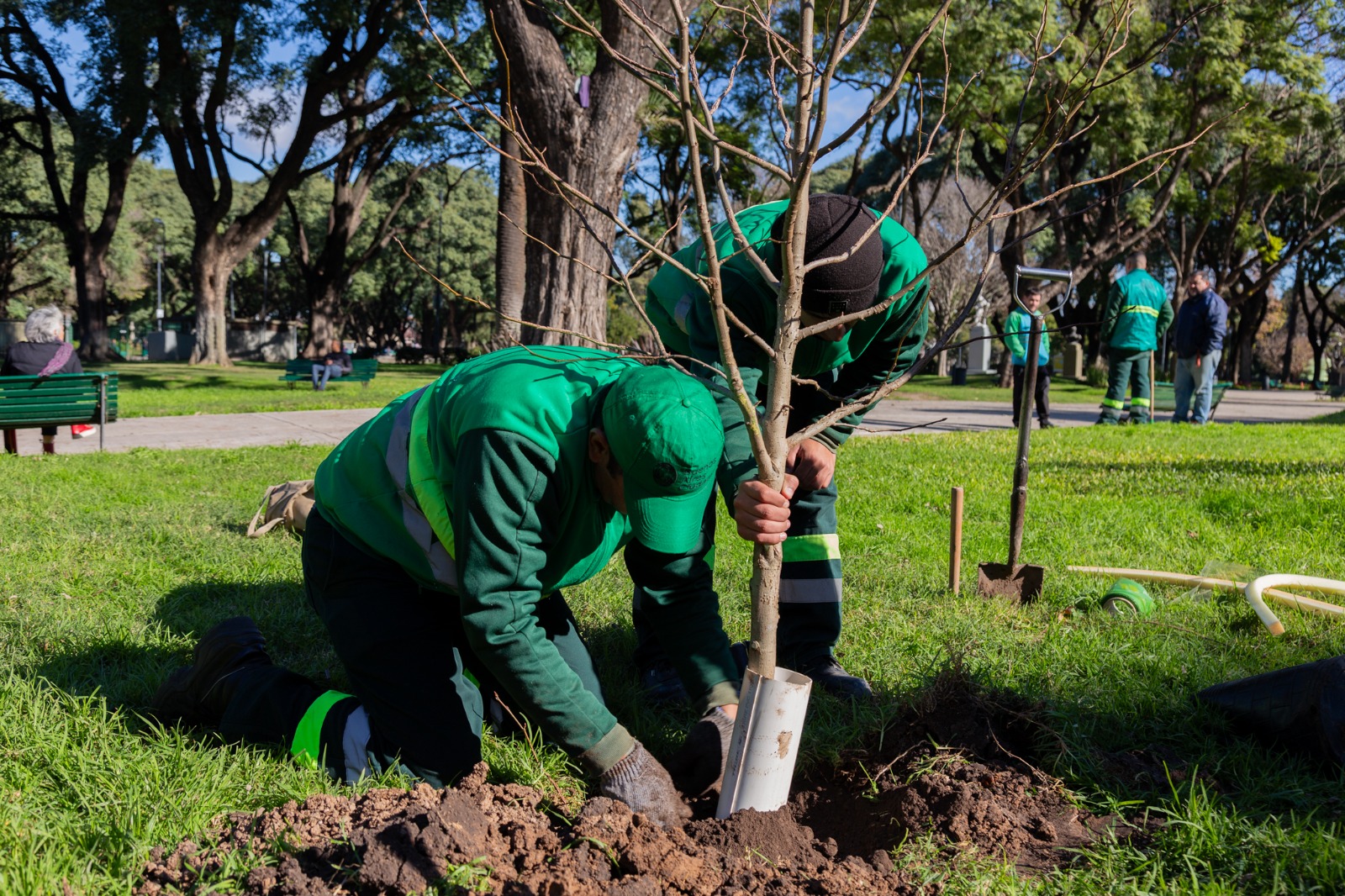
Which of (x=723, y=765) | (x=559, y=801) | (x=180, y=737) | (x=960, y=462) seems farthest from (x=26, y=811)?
(x=960, y=462)

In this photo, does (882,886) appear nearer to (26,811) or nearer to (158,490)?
(26,811)

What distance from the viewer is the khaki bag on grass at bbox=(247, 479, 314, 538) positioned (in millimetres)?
5199

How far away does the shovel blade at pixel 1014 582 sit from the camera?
412 centimetres

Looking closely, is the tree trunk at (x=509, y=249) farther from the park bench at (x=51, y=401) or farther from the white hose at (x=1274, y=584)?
the white hose at (x=1274, y=584)

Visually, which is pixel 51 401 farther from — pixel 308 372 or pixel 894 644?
pixel 308 372

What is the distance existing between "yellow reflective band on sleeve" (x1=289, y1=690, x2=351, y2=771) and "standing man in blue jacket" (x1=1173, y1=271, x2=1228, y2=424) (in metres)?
11.2

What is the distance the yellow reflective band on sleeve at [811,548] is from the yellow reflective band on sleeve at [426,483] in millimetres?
1443

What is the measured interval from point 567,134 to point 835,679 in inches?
256

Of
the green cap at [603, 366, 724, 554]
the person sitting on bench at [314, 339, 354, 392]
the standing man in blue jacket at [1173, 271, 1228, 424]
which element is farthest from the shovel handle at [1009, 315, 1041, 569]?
the person sitting on bench at [314, 339, 354, 392]

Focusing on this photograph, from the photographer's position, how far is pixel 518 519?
2242 millimetres

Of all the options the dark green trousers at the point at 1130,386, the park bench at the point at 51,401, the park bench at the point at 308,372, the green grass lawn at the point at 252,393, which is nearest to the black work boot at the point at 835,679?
the park bench at the point at 51,401

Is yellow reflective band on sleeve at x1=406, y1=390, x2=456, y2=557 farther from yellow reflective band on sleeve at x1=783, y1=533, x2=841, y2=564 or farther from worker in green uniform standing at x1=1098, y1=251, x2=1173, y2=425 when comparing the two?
worker in green uniform standing at x1=1098, y1=251, x2=1173, y2=425

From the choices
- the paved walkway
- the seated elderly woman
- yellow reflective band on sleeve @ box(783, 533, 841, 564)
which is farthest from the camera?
the paved walkway

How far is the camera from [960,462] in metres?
7.93
